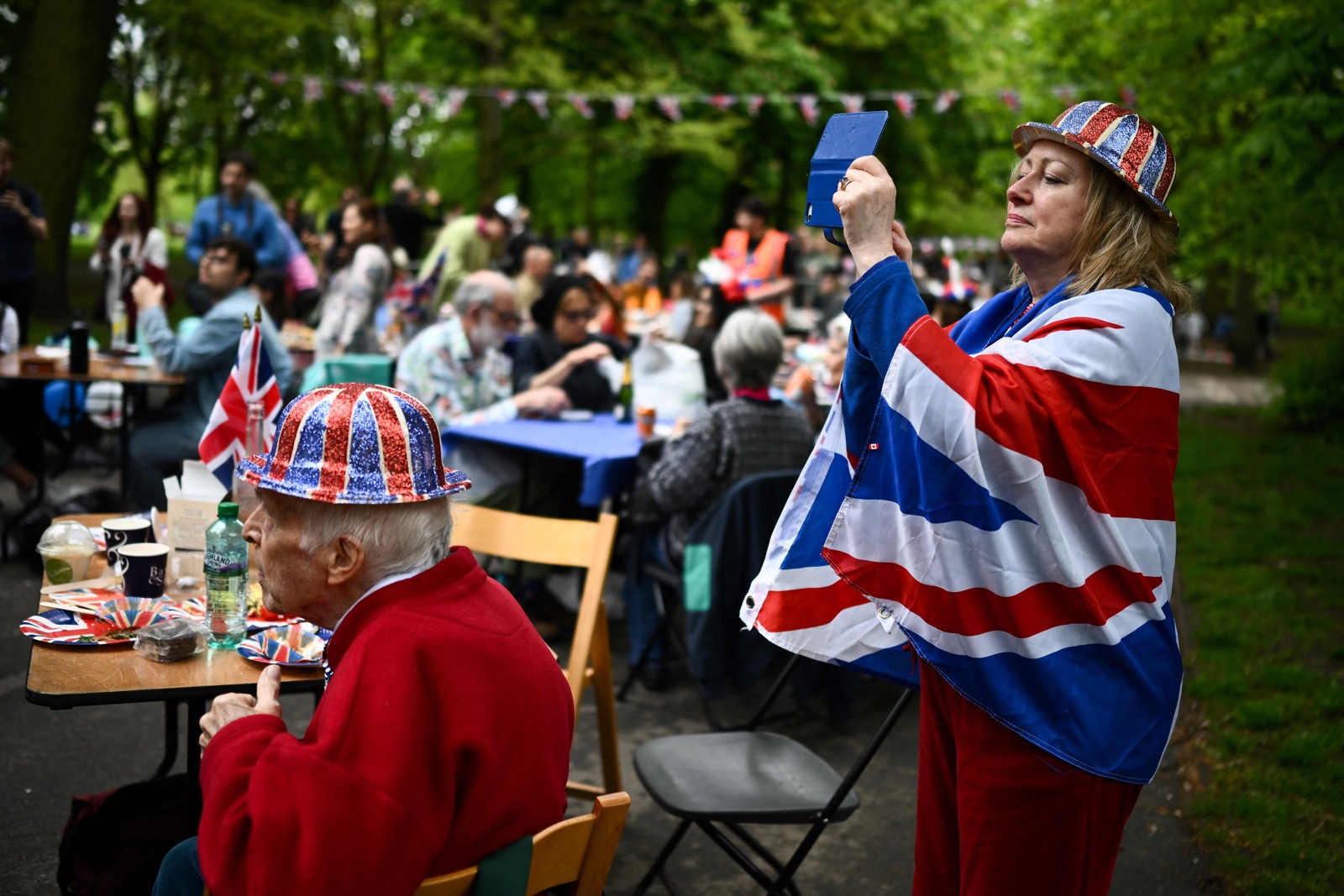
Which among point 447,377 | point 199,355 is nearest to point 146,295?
point 199,355

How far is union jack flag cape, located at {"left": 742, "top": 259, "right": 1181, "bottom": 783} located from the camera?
5.77 feet

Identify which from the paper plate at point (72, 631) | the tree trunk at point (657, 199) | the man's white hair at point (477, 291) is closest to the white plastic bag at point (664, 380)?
the man's white hair at point (477, 291)

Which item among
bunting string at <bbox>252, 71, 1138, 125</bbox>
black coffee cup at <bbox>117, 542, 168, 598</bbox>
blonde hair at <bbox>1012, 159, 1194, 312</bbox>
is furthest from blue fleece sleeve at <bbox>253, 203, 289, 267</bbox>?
bunting string at <bbox>252, 71, 1138, 125</bbox>

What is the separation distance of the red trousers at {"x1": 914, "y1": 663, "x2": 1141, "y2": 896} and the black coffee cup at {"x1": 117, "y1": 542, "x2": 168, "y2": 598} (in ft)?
5.99

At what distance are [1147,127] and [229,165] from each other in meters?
7.75

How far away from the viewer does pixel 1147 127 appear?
1.99m

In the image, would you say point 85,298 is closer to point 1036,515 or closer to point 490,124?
point 490,124

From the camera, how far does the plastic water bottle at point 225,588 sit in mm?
2555

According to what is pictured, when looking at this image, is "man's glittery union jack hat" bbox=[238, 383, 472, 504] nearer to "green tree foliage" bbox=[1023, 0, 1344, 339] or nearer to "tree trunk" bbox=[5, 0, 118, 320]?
"green tree foliage" bbox=[1023, 0, 1344, 339]

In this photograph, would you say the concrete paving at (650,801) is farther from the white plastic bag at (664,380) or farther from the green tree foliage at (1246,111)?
the green tree foliage at (1246,111)

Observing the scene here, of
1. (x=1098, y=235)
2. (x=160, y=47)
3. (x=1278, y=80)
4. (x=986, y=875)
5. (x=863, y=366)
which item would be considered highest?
(x=160, y=47)

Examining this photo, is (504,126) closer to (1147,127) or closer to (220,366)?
(220,366)

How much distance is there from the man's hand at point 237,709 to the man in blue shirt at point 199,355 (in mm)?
3513

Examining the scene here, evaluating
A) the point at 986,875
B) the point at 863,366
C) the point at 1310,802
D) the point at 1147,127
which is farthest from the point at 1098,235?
the point at 1310,802
